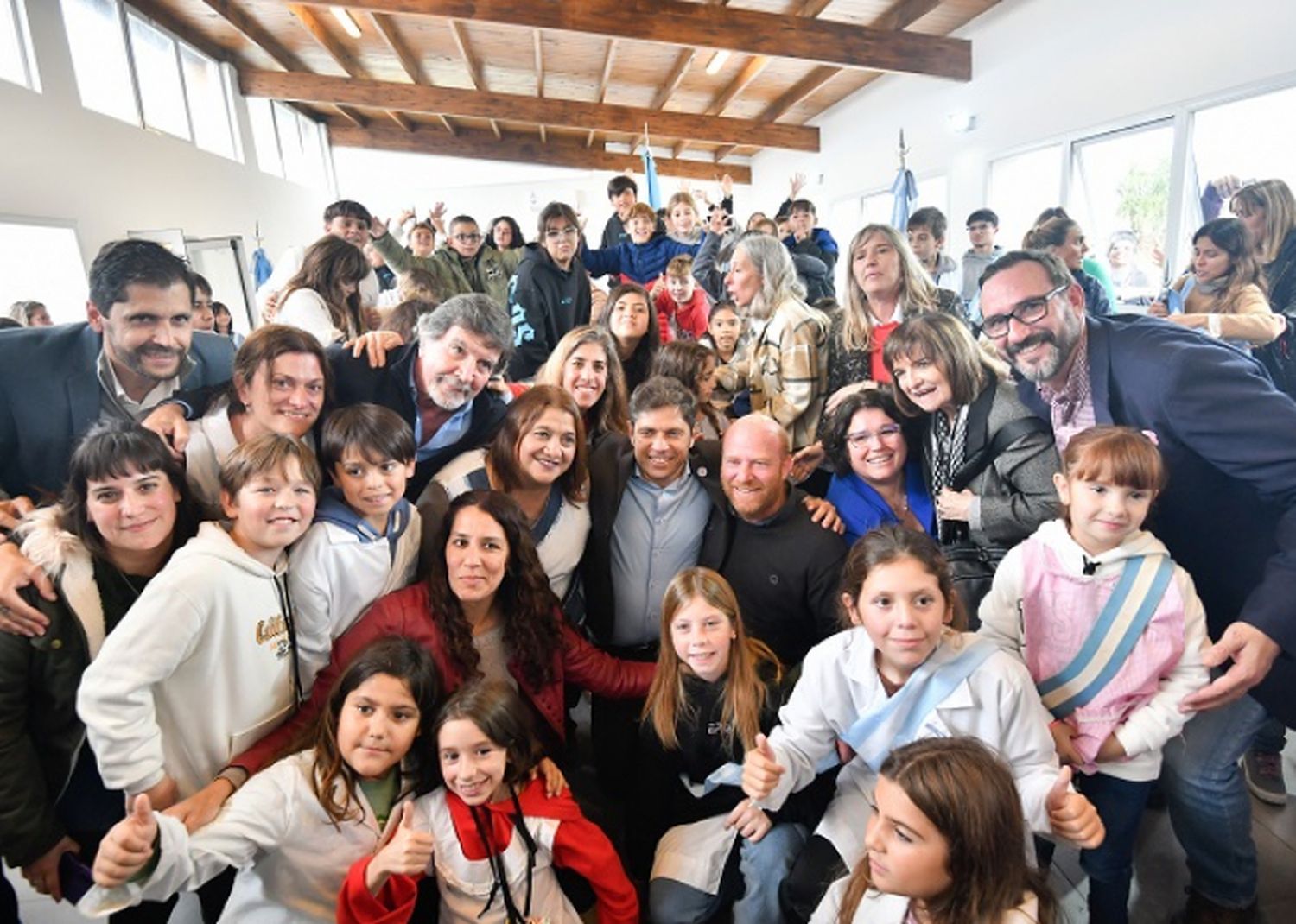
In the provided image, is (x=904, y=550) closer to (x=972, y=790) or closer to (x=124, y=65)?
(x=972, y=790)

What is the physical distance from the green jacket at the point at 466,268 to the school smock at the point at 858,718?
15.0 feet

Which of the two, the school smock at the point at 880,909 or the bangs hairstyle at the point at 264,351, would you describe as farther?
the bangs hairstyle at the point at 264,351

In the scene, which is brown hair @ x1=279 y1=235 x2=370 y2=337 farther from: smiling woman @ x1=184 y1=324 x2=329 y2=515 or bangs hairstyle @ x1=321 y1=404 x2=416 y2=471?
bangs hairstyle @ x1=321 y1=404 x2=416 y2=471

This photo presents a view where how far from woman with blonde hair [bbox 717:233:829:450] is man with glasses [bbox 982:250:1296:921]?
1049 millimetres

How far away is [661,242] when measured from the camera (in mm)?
5211

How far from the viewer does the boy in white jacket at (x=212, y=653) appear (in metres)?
1.43

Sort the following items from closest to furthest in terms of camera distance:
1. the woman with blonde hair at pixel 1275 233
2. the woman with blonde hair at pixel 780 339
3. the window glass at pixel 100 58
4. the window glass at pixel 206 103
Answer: the woman with blonde hair at pixel 780 339, the woman with blonde hair at pixel 1275 233, the window glass at pixel 100 58, the window glass at pixel 206 103

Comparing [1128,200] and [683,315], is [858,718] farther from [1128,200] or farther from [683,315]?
[1128,200]

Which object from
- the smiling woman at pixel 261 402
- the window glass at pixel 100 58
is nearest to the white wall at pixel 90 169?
the window glass at pixel 100 58

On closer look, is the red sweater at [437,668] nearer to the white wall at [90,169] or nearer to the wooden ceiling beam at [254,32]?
the white wall at [90,169]

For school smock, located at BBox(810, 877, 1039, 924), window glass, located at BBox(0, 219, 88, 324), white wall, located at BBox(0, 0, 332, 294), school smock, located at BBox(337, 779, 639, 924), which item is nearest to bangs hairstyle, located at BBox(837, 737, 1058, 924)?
school smock, located at BBox(810, 877, 1039, 924)

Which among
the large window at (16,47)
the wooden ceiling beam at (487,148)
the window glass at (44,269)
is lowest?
the window glass at (44,269)

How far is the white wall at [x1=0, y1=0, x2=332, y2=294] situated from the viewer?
5.42 meters

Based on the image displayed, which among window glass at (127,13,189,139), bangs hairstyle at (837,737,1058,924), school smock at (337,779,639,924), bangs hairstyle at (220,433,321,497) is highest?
window glass at (127,13,189,139)
